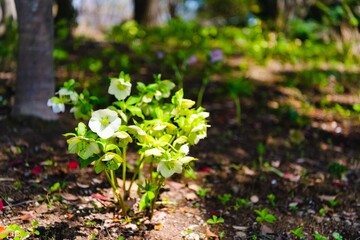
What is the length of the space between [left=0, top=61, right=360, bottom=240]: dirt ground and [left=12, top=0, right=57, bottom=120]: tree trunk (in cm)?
12

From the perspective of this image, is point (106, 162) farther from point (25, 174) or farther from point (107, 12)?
point (107, 12)

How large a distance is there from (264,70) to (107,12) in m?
13.2

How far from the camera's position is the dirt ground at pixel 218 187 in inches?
95.5

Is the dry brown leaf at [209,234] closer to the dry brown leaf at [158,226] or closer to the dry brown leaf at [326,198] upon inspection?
the dry brown leaf at [158,226]

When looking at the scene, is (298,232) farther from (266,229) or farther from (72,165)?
(72,165)

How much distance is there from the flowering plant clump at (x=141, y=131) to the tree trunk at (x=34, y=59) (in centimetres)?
95

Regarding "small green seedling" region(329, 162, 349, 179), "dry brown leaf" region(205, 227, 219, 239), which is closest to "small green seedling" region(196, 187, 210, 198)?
"dry brown leaf" region(205, 227, 219, 239)

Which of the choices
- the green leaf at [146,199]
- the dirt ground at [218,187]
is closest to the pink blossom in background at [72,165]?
the dirt ground at [218,187]

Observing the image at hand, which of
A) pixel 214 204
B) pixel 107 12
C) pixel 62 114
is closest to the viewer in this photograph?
pixel 214 204

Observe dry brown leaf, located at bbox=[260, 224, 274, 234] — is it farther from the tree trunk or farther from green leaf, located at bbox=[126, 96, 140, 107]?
the tree trunk

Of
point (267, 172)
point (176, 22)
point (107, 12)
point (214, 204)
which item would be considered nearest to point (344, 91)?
point (267, 172)

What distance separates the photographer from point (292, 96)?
15.6 feet

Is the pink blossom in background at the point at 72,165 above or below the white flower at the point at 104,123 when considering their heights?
below

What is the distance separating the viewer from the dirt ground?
2426mm
